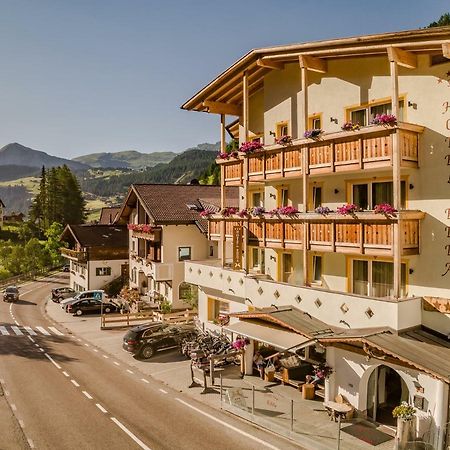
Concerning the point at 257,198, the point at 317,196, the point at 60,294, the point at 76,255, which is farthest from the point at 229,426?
the point at 76,255

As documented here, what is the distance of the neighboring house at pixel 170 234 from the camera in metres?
41.9

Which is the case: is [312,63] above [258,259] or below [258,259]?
above

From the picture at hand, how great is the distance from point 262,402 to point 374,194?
971cm

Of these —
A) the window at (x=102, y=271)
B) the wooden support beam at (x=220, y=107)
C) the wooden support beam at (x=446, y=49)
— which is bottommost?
the window at (x=102, y=271)

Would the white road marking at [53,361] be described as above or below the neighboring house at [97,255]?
below

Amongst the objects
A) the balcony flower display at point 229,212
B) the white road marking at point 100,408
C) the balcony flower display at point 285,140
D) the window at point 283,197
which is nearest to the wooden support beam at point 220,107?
the balcony flower display at point 229,212

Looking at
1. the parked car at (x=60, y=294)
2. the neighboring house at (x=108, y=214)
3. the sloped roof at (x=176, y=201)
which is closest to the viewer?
the sloped roof at (x=176, y=201)

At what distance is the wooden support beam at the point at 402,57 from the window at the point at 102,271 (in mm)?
43195

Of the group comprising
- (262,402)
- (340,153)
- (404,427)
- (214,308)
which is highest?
(340,153)

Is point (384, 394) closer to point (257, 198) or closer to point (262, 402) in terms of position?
point (262, 402)

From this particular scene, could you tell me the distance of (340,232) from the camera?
18859 mm

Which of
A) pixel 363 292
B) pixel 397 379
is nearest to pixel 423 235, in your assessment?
pixel 363 292

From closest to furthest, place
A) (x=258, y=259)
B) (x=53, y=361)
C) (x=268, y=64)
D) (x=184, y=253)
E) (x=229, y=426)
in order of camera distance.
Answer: (x=229, y=426)
(x=268, y=64)
(x=258, y=259)
(x=53, y=361)
(x=184, y=253)

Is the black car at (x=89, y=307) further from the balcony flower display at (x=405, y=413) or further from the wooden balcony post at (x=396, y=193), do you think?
the balcony flower display at (x=405, y=413)
